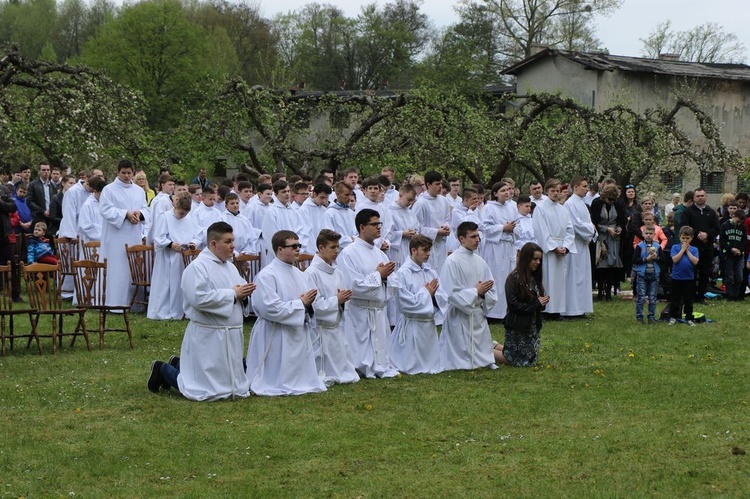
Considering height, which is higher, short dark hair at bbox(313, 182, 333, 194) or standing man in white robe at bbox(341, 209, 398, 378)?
short dark hair at bbox(313, 182, 333, 194)

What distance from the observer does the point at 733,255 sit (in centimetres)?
1789

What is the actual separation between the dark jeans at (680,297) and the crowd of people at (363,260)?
20 mm

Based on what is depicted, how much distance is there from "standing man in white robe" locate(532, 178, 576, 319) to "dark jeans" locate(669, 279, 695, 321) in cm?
142

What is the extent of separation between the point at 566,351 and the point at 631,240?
6.34 meters

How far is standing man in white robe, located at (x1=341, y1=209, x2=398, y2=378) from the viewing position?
11016 mm

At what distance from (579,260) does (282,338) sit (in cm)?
728

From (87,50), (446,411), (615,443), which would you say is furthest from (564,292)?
(87,50)

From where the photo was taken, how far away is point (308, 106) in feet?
86.2

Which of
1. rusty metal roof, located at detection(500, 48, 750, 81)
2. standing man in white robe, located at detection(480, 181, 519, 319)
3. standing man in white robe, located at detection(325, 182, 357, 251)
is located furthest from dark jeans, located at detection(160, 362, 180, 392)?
rusty metal roof, located at detection(500, 48, 750, 81)

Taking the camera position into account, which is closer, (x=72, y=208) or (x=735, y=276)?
(x=72, y=208)

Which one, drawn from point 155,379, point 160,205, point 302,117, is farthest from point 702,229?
point 302,117

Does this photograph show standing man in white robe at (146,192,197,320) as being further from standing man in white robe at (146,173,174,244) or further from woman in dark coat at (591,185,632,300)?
woman in dark coat at (591,185,632,300)

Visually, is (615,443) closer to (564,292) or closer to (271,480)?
(271,480)

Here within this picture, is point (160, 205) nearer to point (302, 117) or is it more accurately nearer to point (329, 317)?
point (329, 317)
